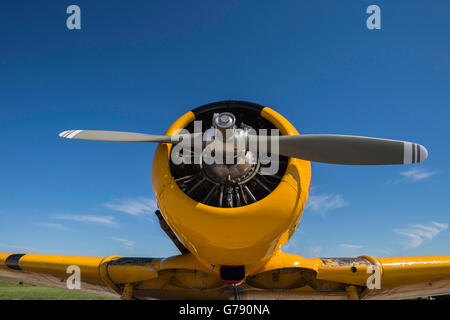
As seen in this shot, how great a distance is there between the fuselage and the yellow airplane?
15 mm

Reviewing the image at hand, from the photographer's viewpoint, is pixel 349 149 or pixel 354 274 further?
pixel 354 274

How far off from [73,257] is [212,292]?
3.53 meters

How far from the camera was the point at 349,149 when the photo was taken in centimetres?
462

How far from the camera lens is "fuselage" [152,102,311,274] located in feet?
15.0

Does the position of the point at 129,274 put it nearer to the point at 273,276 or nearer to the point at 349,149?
the point at 273,276

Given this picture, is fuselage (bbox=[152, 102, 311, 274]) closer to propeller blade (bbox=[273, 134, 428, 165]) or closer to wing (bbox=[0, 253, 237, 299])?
propeller blade (bbox=[273, 134, 428, 165])

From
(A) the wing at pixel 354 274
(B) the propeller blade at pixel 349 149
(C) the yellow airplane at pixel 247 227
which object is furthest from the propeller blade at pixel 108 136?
(A) the wing at pixel 354 274

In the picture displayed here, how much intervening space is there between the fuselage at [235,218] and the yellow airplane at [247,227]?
0.05ft

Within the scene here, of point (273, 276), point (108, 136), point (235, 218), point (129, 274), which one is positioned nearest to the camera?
point (235, 218)

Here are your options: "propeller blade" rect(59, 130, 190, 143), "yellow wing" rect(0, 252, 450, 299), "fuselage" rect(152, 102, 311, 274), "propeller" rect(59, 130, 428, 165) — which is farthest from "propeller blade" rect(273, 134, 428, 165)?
"yellow wing" rect(0, 252, 450, 299)

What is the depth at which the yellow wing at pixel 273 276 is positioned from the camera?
6.75m

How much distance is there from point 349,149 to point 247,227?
1.87 m

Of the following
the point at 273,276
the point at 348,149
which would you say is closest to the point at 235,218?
the point at 348,149
